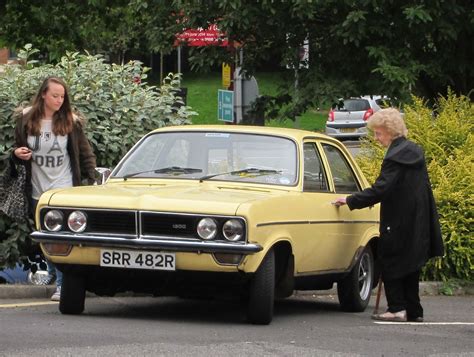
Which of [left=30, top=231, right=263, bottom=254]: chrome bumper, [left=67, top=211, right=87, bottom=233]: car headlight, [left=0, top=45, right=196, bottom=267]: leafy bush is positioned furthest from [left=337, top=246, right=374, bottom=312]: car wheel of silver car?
[left=0, top=45, right=196, bottom=267]: leafy bush

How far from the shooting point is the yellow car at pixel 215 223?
927cm

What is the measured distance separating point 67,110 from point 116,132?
1689mm

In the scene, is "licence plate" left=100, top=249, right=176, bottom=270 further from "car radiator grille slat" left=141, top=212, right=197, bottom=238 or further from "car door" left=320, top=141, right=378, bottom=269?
"car door" left=320, top=141, right=378, bottom=269

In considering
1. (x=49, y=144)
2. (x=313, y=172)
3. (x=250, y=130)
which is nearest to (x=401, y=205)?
(x=313, y=172)

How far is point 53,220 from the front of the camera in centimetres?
968

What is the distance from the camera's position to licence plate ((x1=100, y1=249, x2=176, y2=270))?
930cm

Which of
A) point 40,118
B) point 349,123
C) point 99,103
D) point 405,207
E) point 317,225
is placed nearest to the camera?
point 405,207

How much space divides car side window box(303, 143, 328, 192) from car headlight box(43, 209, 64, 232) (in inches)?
79.2

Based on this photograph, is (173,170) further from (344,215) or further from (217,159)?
(344,215)

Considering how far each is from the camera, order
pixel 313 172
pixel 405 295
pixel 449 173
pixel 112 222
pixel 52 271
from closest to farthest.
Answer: pixel 112 222
pixel 405 295
pixel 313 172
pixel 52 271
pixel 449 173

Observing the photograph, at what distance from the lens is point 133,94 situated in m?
13.3

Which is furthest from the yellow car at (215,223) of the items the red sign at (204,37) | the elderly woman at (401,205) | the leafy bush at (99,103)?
the red sign at (204,37)

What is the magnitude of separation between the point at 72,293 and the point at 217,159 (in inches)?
63.9

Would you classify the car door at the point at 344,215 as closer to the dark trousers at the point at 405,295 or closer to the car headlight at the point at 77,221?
the dark trousers at the point at 405,295
